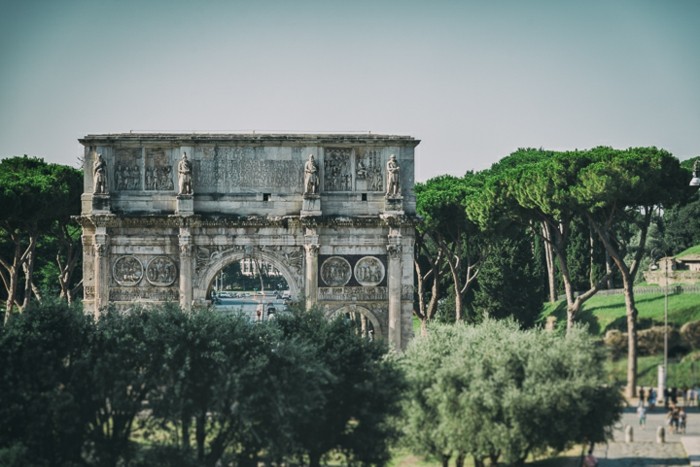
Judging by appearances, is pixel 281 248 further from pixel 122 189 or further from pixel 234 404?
pixel 234 404

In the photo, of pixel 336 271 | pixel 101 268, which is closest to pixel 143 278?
pixel 101 268

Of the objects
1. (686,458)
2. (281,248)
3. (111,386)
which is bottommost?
(686,458)

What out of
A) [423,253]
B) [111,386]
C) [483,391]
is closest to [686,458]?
[483,391]

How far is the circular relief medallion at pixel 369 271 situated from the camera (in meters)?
57.9

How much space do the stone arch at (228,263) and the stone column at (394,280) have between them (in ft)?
13.3

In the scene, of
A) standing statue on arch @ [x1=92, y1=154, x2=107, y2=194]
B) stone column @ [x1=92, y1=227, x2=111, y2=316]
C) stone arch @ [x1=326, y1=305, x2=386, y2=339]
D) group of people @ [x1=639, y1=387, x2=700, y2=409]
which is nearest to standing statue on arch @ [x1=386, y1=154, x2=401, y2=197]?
stone arch @ [x1=326, y1=305, x2=386, y2=339]

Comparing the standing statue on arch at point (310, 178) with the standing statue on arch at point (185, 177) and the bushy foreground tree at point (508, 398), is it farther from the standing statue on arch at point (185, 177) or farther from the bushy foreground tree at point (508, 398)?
the bushy foreground tree at point (508, 398)

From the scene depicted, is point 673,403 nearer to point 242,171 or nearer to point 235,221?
point 235,221

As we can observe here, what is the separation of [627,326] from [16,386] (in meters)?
33.2

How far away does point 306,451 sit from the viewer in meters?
42.2

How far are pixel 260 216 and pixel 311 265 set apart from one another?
10.3 feet

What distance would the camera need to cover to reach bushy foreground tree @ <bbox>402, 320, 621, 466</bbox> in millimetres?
41688

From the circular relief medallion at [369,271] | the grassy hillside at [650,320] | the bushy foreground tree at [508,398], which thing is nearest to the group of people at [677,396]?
the grassy hillside at [650,320]

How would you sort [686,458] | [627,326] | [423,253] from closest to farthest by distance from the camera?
[686,458]
[627,326]
[423,253]
